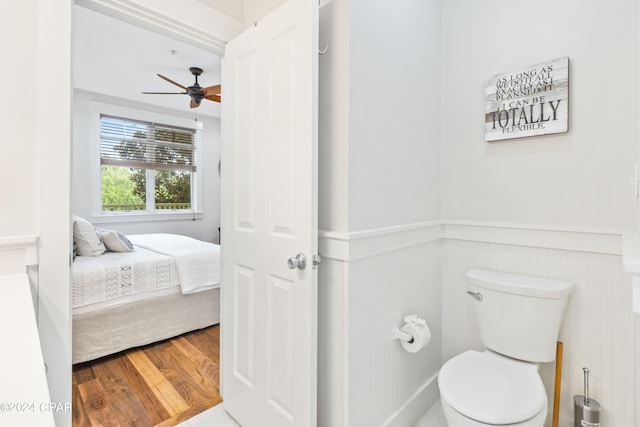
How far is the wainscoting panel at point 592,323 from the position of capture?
56.6 inches

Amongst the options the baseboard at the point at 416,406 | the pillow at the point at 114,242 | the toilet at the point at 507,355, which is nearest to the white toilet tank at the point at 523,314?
the toilet at the point at 507,355

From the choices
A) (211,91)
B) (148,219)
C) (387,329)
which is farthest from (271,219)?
(148,219)

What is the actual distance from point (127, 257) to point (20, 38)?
1893mm

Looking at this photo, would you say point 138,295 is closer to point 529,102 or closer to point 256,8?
point 256,8

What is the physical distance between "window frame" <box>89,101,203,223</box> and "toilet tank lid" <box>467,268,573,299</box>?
4449 millimetres

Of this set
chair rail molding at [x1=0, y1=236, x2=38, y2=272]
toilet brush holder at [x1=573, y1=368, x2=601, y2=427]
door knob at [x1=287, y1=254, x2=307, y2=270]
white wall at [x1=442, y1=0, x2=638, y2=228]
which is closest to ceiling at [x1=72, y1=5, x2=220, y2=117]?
chair rail molding at [x1=0, y1=236, x2=38, y2=272]

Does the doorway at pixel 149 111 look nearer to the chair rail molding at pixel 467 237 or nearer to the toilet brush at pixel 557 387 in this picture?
the chair rail molding at pixel 467 237

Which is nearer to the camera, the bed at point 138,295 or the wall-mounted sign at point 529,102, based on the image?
the wall-mounted sign at point 529,102

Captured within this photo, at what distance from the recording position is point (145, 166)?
4.70 metres

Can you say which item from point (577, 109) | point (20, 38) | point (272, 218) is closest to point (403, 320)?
point (272, 218)

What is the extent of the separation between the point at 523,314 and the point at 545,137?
2.85ft

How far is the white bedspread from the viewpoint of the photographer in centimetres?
274

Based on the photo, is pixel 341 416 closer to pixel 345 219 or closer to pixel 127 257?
pixel 345 219

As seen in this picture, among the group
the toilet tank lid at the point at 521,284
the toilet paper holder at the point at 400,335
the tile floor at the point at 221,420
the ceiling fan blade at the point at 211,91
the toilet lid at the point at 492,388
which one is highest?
the ceiling fan blade at the point at 211,91
